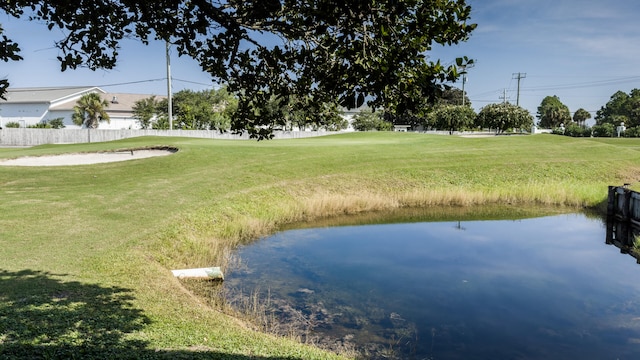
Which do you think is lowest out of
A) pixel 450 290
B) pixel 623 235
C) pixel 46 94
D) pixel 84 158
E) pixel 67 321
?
pixel 450 290

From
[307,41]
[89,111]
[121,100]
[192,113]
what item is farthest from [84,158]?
[121,100]

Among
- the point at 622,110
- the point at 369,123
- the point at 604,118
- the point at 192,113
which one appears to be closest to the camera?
the point at 192,113

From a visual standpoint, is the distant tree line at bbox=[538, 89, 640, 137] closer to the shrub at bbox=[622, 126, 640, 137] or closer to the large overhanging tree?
the shrub at bbox=[622, 126, 640, 137]

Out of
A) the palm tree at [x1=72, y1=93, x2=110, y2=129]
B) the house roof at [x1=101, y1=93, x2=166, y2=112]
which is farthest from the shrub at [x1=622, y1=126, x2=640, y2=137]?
the house roof at [x1=101, y1=93, x2=166, y2=112]

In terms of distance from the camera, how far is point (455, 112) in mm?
88938

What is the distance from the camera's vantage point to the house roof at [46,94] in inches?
3561

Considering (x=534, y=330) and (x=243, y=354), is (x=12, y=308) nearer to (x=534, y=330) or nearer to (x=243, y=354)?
(x=243, y=354)

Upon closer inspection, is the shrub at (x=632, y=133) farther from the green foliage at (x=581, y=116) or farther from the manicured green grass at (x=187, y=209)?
the green foliage at (x=581, y=116)

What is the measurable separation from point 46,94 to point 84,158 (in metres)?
80.1

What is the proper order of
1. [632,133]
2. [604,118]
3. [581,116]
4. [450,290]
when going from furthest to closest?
[581,116]
[604,118]
[632,133]
[450,290]

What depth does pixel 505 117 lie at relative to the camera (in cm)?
8056

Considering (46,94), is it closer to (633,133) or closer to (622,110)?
(633,133)

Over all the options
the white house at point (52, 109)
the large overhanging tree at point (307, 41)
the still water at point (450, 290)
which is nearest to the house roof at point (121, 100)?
the white house at point (52, 109)

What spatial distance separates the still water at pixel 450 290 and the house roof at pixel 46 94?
8963cm
